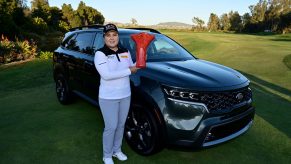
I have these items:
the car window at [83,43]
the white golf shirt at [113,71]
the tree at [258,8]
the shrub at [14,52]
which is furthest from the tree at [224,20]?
the white golf shirt at [113,71]

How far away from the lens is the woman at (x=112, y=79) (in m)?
3.58

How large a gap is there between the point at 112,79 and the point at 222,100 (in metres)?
1.41

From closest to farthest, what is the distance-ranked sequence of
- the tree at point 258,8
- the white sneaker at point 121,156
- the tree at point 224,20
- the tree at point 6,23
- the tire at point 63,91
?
the white sneaker at point 121,156 → the tire at point 63,91 → the tree at point 6,23 → the tree at point 258,8 → the tree at point 224,20

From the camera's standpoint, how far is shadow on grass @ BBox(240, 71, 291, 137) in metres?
5.79

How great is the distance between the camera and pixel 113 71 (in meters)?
3.60

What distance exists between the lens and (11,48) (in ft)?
59.2

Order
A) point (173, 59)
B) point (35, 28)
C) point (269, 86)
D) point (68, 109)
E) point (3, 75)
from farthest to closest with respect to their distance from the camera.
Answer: point (35, 28) < point (3, 75) < point (269, 86) < point (68, 109) < point (173, 59)

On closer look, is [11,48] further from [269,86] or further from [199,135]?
[199,135]

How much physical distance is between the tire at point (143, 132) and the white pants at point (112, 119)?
0.31 m

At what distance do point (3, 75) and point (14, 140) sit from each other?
804 centimetres

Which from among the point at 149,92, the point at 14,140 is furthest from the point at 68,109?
the point at 149,92

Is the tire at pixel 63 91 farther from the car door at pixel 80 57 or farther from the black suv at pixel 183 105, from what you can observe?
the black suv at pixel 183 105

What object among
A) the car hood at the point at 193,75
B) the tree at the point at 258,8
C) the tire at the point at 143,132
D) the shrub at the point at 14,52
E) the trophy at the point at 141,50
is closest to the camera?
the trophy at the point at 141,50

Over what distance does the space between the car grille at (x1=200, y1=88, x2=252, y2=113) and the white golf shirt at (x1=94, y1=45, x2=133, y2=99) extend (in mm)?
972
